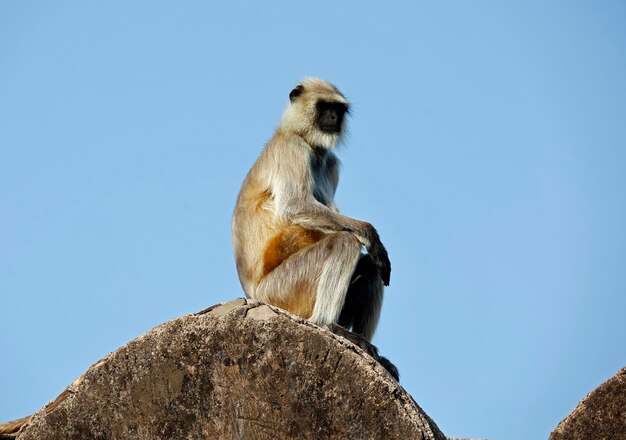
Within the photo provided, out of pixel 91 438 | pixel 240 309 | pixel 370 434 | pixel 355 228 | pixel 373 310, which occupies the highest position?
pixel 355 228

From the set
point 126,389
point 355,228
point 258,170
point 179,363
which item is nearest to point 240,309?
point 179,363

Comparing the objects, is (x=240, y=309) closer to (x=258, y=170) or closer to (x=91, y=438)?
(x=91, y=438)

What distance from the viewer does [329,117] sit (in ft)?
26.9

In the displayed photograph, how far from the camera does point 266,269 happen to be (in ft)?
22.9

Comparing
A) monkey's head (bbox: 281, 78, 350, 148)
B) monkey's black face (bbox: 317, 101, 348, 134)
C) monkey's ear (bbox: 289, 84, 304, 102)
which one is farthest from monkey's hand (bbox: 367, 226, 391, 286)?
monkey's ear (bbox: 289, 84, 304, 102)

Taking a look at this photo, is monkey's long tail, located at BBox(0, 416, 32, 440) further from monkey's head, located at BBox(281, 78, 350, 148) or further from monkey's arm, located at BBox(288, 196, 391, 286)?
monkey's head, located at BBox(281, 78, 350, 148)

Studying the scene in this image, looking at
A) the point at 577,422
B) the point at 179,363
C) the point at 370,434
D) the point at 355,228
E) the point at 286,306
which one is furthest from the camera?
A: the point at 355,228

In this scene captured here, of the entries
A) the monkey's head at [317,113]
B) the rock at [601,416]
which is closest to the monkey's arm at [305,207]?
the monkey's head at [317,113]

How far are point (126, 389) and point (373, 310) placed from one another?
3.19 m

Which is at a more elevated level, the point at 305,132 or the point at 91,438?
the point at 305,132

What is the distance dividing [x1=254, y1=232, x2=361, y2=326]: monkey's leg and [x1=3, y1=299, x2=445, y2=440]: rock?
2488 millimetres

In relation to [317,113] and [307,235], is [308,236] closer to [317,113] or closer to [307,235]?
[307,235]

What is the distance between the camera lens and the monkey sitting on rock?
21.7 ft

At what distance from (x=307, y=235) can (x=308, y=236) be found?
0.01 meters
